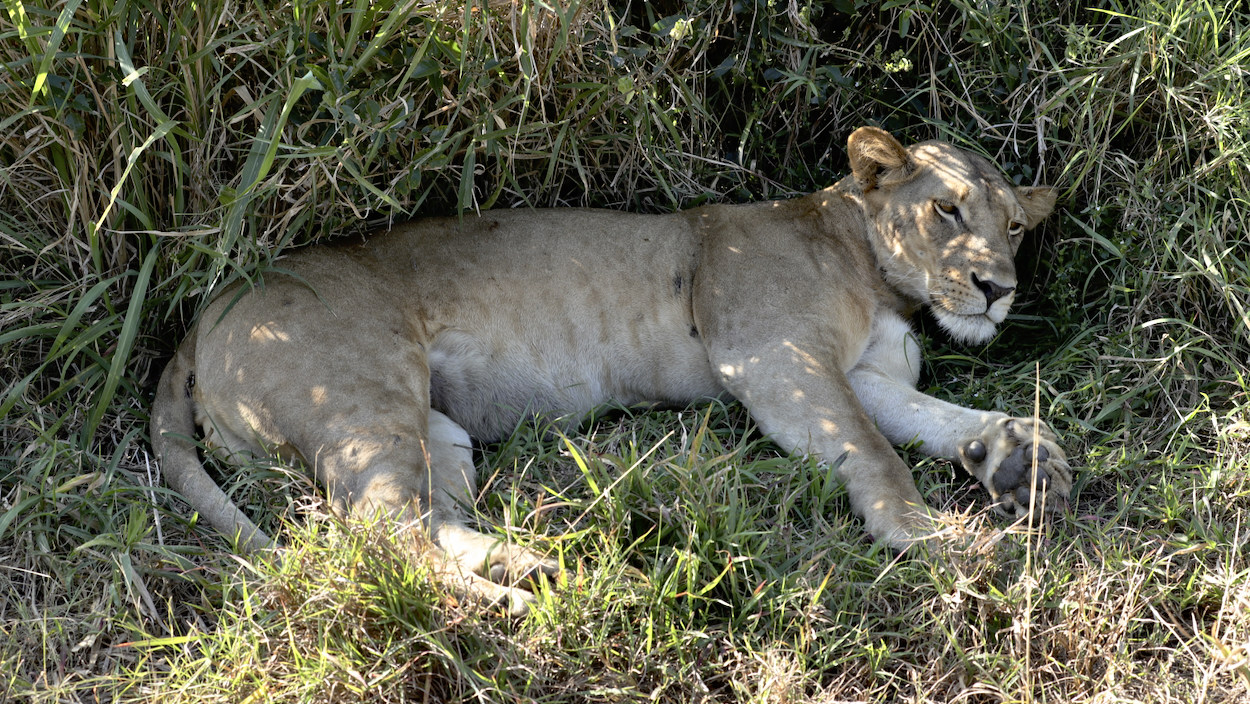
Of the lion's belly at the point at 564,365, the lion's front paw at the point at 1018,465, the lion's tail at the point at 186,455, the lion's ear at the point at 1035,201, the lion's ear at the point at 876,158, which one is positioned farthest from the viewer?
the lion's ear at the point at 1035,201

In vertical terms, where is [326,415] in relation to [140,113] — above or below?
below

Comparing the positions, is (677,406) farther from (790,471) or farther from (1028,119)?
(1028,119)

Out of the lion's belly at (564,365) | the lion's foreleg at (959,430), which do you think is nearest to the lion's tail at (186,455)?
the lion's belly at (564,365)

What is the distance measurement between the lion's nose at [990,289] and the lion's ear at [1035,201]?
0.36 m

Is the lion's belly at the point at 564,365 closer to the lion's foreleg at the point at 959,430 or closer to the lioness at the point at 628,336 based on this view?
the lioness at the point at 628,336

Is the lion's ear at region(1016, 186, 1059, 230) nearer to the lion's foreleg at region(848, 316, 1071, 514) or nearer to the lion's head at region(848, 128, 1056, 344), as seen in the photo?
the lion's head at region(848, 128, 1056, 344)

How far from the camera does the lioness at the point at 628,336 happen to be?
2846 millimetres

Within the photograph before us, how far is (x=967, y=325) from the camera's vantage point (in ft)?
11.2

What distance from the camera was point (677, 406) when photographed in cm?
346

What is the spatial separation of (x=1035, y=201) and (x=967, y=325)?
1.79 ft

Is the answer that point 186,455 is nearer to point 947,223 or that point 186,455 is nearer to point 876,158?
point 876,158

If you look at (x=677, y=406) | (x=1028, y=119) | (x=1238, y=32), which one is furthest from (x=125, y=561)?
(x=1238, y=32)

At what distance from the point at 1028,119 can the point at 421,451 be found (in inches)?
101

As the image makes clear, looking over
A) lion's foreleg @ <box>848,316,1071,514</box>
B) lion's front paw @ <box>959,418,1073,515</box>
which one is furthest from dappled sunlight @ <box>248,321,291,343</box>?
lion's front paw @ <box>959,418,1073,515</box>
